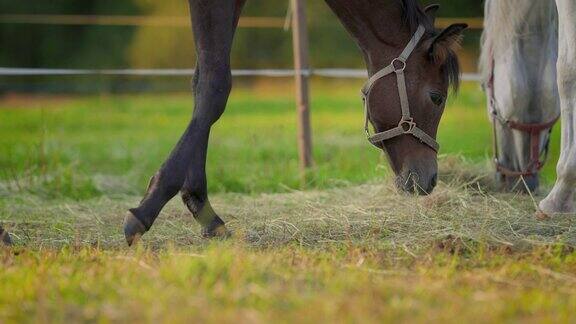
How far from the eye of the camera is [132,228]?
4.04 metres

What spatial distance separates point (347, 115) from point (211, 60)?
10961 mm

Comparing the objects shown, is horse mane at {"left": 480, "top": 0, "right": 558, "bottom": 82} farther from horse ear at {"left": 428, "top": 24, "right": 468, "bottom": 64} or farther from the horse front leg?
the horse front leg

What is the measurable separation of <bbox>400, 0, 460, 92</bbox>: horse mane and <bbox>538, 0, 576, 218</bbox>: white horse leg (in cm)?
50

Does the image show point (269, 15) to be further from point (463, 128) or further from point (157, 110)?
point (463, 128)

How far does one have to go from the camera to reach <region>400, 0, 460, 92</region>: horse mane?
4.55 meters

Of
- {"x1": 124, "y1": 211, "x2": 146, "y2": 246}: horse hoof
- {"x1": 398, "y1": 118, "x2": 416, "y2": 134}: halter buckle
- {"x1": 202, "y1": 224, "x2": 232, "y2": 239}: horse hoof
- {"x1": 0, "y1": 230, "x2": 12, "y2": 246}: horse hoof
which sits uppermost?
{"x1": 398, "y1": 118, "x2": 416, "y2": 134}: halter buckle

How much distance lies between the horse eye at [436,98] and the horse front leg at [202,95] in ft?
3.15

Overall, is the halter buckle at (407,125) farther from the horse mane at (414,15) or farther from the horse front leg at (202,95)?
the horse front leg at (202,95)

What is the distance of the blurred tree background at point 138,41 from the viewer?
2044cm

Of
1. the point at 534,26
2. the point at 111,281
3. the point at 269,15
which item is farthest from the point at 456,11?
the point at 111,281

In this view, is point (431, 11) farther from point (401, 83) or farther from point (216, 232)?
point (216, 232)

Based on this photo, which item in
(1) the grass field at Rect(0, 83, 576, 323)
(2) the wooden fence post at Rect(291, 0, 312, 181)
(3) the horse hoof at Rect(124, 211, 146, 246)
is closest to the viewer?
(1) the grass field at Rect(0, 83, 576, 323)

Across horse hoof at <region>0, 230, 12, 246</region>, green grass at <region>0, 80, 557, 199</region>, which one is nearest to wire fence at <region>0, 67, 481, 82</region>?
green grass at <region>0, 80, 557, 199</region>

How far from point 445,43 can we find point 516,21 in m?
1.14
